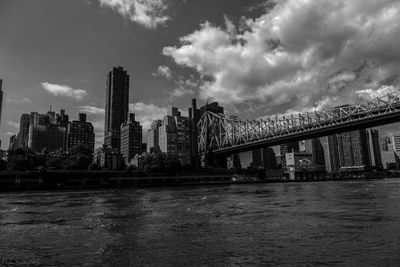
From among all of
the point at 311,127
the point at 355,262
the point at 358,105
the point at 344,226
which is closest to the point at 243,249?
the point at 355,262

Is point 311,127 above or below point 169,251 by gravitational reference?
above

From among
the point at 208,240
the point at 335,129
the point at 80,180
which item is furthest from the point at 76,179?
the point at 208,240

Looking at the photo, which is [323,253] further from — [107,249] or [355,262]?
[107,249]

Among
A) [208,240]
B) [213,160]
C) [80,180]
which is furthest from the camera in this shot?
[213,160]

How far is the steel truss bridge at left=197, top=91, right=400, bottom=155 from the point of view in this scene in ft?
357

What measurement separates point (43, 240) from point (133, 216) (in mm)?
10780

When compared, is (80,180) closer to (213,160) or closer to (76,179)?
(76,179)

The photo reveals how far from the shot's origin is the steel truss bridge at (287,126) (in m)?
109

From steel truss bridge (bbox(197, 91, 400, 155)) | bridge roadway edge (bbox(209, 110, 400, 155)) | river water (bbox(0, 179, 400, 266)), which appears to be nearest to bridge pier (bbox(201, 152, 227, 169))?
steel truss bridge (bbox(197, 91, 400, 155))

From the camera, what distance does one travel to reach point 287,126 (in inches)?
5630

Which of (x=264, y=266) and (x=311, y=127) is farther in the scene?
(x=311, y=127)

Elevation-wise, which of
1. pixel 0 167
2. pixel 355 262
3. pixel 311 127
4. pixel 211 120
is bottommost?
pixel 355 262

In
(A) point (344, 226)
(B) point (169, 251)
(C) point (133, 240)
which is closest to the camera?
(B) point (169, 251)

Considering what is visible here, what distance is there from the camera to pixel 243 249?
54.6 ft
